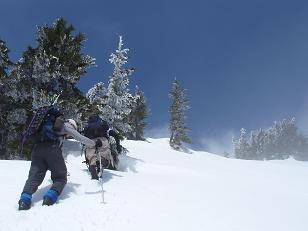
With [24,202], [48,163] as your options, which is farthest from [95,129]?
[24,202]

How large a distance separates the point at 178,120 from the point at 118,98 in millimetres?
43085

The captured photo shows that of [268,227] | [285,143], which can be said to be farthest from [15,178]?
[285,143]

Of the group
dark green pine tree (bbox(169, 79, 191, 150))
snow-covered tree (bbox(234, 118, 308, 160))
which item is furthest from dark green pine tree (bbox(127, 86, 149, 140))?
snow-covered tree (bbox(234, 118, 308, 160))

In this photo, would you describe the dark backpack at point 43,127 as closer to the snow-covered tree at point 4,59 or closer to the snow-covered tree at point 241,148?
the snow-covered tree at point 4,59

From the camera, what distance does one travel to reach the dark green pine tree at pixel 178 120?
67.6 m

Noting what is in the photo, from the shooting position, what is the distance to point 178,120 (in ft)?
223

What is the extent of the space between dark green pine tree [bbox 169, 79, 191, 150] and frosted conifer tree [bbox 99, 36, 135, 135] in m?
41.4

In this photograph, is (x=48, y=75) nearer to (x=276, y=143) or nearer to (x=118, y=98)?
(x=118, y=98)

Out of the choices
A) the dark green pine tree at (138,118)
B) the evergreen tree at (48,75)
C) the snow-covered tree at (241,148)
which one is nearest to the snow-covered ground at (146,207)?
the evergreen tree at (48,75)

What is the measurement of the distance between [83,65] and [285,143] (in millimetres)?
144299

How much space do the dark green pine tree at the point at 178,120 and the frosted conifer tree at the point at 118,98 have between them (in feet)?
136

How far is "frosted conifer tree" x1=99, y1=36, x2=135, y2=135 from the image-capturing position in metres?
24.6

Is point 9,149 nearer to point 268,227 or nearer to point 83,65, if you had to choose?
point 83,65

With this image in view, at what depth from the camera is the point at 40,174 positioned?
930 cm
